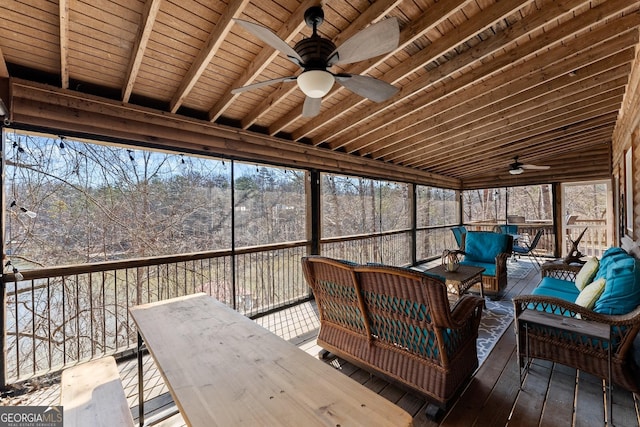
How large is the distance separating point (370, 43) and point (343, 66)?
1.34 meters

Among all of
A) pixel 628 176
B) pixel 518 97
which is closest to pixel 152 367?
pixel 518 97

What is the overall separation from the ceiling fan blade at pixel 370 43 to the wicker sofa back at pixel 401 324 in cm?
148

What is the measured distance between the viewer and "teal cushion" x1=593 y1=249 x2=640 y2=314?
2.07 m

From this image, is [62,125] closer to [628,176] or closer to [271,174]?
[271,174]

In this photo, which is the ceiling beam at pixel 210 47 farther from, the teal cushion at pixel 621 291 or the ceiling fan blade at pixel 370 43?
the teal cushion at pixel 621 291

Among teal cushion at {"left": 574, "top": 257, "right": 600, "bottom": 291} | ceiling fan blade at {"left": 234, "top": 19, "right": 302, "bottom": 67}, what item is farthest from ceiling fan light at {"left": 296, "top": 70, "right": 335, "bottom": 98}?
teal cushion at {"left": 574, "top": 257, "right": 600, "bottom": 291}

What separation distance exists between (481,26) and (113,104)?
3.53 metres

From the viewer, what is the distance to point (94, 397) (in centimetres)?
153

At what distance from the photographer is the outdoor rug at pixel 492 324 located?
308 cm

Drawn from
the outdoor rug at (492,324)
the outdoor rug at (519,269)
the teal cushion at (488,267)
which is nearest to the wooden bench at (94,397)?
the outdoor rug at (492,324)

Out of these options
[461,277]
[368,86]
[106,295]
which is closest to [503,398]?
[461,277]

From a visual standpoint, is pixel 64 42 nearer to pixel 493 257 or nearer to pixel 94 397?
pixel 94 397

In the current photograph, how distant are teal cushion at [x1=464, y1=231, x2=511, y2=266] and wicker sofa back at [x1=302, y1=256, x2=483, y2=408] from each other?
3176 mm

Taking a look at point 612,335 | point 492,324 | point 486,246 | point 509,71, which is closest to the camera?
point 612,335
